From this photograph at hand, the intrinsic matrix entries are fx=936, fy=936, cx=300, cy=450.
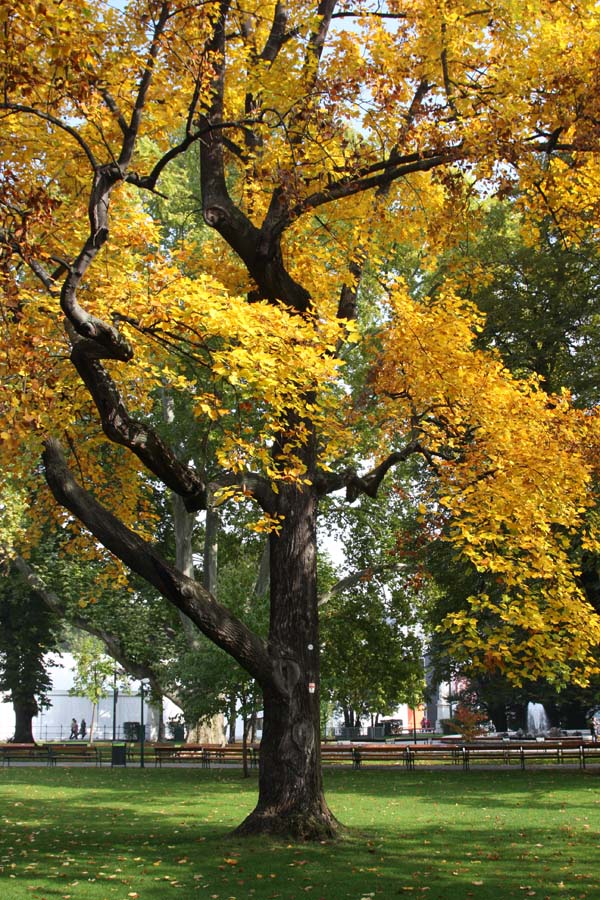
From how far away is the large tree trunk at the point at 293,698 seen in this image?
11.1 meters

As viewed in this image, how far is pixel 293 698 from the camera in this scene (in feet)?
37.9

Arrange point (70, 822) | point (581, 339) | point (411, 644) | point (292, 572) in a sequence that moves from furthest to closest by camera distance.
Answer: point (411, 644), point (581, 339), point (70, 822), point (292, 572)

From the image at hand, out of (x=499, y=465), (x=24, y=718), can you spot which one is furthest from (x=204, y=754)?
(x=499, y=465)

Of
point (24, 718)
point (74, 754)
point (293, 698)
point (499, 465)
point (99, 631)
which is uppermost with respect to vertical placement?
point (499, 465)

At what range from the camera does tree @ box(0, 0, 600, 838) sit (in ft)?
30.8

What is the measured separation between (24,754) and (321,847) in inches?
990

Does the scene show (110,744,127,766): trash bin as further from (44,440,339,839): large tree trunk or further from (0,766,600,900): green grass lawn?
(44,440,339,839): large tree trunk

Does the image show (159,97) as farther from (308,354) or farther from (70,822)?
(70,822)

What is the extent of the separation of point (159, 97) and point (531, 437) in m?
6.62

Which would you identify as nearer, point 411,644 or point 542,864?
point 542,864

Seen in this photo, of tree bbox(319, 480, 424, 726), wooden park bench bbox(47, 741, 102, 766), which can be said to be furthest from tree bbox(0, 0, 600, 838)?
wooden park bench bbox(47, 741, 102, 766)

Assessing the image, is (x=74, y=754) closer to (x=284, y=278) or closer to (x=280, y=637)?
(x=280, y=637)

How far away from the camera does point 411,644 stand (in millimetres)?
28312

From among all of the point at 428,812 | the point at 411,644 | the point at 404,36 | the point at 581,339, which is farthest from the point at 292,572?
the point at 411,644
